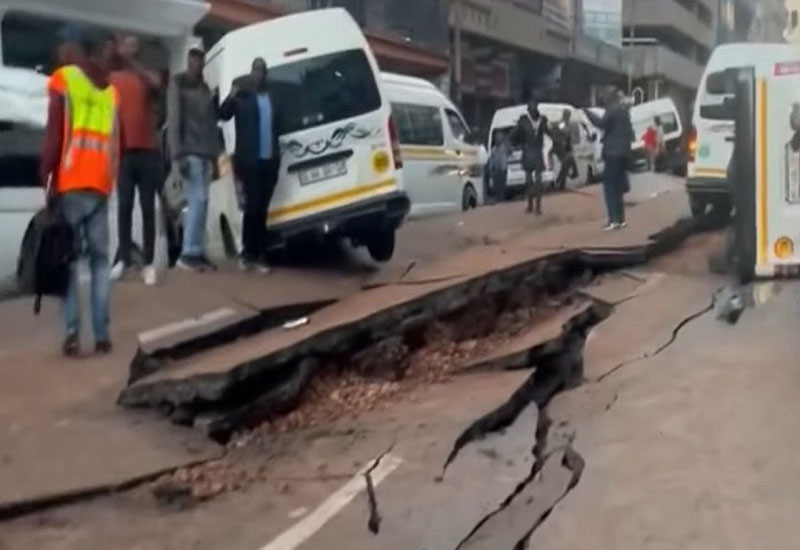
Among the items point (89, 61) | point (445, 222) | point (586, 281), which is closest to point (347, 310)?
point (89, 61)

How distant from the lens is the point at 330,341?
9617mm

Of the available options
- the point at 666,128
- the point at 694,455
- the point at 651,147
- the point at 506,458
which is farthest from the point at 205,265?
the point at 666,128

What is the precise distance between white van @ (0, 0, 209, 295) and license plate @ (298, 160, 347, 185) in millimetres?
1361

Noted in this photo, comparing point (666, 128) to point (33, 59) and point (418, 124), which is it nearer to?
point (418, 124)

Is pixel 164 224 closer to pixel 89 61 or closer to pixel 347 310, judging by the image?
pixel 347 310

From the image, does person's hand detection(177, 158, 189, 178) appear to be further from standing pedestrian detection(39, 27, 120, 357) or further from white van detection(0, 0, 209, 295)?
standing pedestrian detection(39, 27, 120, 357)

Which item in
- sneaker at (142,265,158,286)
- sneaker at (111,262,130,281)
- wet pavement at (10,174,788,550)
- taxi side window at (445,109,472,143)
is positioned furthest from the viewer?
taxi side window at (445,109,472,143)

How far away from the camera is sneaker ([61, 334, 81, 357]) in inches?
375

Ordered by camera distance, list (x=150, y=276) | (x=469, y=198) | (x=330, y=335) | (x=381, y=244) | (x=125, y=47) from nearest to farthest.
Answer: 1. (x=330, y=335)
2. (x=125, y=47)
3. (x=150, y=276)
4. (x=381, y=244)
5. (x=469, y=198)

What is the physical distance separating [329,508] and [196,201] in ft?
20.3

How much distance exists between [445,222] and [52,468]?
44.1ft

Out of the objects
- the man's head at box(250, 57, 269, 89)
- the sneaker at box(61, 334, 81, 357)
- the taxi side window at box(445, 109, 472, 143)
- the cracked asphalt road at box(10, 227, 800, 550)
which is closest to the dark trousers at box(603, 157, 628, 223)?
the taxi side window at box(445, 109, 472, 143)

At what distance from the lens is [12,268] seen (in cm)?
1283

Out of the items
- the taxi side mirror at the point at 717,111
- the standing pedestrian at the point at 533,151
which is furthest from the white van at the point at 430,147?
the taxi side mirror at the point at 717,111
